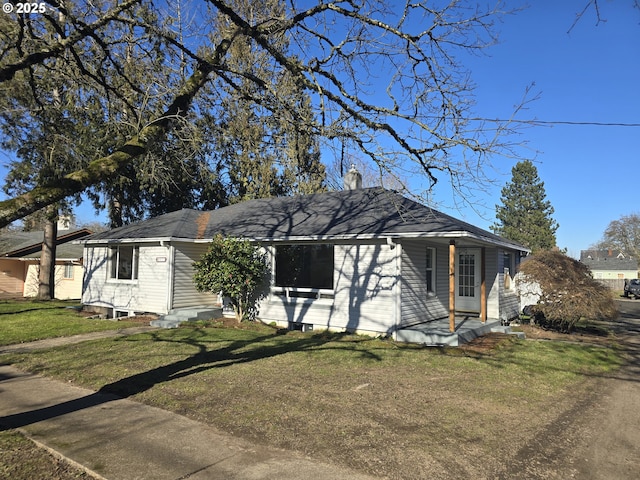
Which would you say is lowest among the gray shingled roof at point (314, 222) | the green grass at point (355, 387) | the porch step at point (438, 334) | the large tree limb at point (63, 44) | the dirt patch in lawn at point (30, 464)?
the dirt patch in lawn at point (30, 464)

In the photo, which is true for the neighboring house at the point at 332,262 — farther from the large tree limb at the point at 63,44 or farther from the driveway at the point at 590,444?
the large tree limb at the point at 63,44

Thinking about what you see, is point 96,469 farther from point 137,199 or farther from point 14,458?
point 137,199

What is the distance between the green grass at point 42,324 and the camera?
11.4 m

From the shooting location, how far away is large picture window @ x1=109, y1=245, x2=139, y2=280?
51.9 ft

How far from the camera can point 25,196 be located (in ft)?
14.2

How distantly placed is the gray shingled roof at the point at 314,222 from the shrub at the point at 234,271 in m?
0.72

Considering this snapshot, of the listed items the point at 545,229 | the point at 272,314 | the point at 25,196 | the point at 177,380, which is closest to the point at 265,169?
the point at 272,314

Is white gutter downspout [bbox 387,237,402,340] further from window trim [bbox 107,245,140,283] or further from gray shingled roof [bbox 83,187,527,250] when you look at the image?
window trim [bbox 107,245,140,283]

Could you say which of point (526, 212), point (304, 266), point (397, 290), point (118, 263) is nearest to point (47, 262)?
point (118, 263)

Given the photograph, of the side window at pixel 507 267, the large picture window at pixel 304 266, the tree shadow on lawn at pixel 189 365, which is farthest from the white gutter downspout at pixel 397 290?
the side window at pixel 507 267

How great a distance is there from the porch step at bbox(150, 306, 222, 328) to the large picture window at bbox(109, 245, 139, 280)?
9.15ft

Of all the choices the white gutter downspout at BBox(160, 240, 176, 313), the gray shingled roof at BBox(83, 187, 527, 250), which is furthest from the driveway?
the white gutter downspout at BBox(160, 240, 176, 313)

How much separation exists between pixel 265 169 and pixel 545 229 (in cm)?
3934

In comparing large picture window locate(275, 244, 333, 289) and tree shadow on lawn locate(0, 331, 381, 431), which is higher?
large picture window locate(275, 244, 333, 289)
